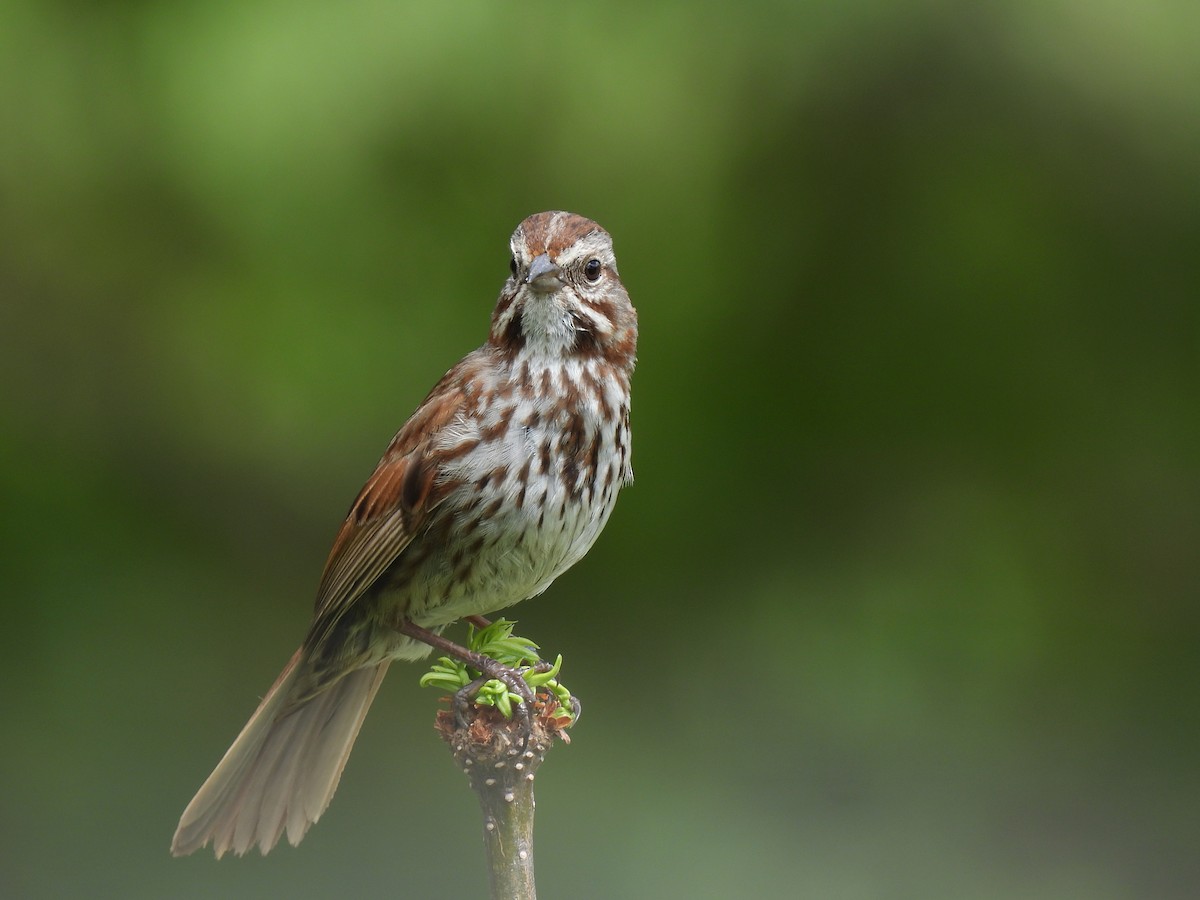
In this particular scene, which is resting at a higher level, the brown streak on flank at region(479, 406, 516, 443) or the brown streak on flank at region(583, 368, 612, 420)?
the brown streak on flank at region(583, 368, 612, 420)

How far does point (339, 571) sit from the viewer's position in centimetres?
271

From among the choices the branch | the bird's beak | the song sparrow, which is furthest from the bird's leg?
the bird's beak

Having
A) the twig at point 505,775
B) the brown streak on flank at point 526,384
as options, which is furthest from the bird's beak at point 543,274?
the twig at point 505,775

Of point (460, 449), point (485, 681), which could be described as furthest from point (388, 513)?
point (485, 681)

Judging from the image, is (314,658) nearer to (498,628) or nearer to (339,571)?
(339,571)

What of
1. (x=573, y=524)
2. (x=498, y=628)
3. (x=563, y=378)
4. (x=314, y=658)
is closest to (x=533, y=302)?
(x=563, y=378)

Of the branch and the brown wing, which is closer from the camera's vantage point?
the branch

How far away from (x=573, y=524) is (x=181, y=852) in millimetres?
927

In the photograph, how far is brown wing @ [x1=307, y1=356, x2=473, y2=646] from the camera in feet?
A: 8.73

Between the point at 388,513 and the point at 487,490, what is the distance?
8.7 inches

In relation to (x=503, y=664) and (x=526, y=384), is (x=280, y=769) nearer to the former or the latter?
(x=503, y=664)

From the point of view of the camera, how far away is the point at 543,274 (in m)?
2.50

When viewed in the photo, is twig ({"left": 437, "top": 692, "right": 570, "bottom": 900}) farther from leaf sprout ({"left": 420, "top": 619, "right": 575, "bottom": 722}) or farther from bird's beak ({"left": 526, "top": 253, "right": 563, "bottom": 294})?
bird's beak ({"left": 526, "top": 253, "right": 563, "bottom": 294})

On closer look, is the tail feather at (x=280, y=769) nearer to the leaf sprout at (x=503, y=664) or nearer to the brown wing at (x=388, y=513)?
the brown wing at (x=388, y=513)
